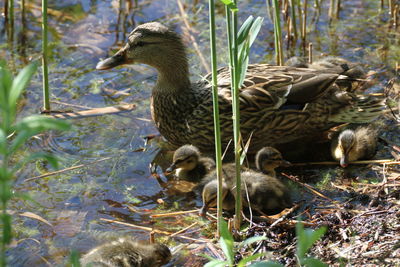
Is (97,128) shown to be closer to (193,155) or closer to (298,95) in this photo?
(193,155)

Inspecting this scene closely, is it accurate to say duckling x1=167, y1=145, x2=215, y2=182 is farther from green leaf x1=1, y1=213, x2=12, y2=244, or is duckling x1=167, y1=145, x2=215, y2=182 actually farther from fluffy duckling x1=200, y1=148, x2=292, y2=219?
green leaf x1=1, y1=213, x2=12, y2=244

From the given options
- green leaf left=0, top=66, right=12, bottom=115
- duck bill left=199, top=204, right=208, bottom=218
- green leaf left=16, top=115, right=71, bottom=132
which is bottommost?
duck bill left=199, top=204, right=208, bottom=218

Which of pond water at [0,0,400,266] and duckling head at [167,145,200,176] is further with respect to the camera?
duckling head at [167,145,200,176]

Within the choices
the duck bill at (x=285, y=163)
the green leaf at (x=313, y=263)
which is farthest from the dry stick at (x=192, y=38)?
the green leaf at (x=313, y=263)

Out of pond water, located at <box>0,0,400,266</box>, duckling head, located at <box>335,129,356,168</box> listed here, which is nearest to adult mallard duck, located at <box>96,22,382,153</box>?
pond water, located at <box>0,0,400,266</box>

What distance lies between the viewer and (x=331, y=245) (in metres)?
3.56

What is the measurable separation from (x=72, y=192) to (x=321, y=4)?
3746 millimetres

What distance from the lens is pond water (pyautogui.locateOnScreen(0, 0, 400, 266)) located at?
13.7 ft

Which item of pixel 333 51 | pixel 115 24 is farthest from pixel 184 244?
pixel 115 24

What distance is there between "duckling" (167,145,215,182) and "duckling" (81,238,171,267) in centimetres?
97

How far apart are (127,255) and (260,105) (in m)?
1.77

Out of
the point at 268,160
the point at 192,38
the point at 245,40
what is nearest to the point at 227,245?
the point at 245,40

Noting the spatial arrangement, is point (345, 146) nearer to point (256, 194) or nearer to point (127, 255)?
point (256, 194)

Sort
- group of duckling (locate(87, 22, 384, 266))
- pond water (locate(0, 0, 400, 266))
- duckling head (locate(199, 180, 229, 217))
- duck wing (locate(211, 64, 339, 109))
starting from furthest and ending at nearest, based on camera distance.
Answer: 1. duck wing (locate(211, 64, 339, 109))
2. group of duckling (locate(87, 22, 384, 266))
3. pond water (locate(0, 0, 400, 266))
4. duckling head (locate(199, 180, 229, 217))
